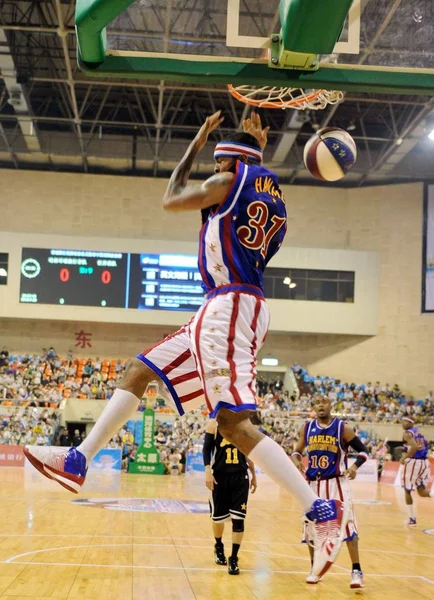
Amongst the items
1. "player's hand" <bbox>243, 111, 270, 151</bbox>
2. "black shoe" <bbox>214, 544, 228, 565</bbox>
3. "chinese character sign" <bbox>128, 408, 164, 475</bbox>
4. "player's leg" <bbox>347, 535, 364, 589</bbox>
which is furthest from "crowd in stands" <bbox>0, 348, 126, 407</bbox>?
"player's hand" <bbox>243, 111, 270, 151</bbox>

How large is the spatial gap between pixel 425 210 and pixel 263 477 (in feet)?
49.6

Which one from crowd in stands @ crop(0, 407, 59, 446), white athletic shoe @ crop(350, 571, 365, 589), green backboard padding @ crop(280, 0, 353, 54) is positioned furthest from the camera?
crowd in stands @ crop(0, 407, 59, 446)

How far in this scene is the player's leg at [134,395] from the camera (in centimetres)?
457

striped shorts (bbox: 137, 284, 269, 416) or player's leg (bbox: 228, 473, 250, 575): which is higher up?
striped shorts (bbox: 137, 284, 269, 416)

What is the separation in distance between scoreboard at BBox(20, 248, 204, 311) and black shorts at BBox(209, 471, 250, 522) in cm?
2279

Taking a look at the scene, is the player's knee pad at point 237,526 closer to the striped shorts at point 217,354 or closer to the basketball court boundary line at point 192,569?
the basketball court boundary line at point 192,569

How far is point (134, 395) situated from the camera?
4789 millimetres

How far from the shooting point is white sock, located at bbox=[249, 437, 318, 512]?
172 inches

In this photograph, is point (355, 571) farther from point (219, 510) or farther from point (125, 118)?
point (125, 118)

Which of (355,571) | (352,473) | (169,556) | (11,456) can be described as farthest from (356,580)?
(11,456)

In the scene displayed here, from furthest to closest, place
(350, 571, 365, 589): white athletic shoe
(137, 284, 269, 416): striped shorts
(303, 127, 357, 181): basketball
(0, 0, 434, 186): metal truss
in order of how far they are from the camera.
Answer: (0, 0, 434, 186): metal truss
(350, 571, 365, 589): white athletic shoe
(303, 127, 357, 181): basketball
(137, 284, 269, 416): striped shorts

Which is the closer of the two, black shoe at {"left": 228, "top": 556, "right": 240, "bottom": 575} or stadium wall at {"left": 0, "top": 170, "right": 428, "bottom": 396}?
black shoe at {"left": 228, "top": 556, "right": 240, "bottom": 575}

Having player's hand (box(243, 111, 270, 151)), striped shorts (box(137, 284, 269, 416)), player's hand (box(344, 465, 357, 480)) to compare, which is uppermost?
player's hand (box(243, 111, 270, 151))

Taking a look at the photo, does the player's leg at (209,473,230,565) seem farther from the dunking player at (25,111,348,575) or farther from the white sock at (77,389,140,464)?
the white sock at (77,389,140,464)
